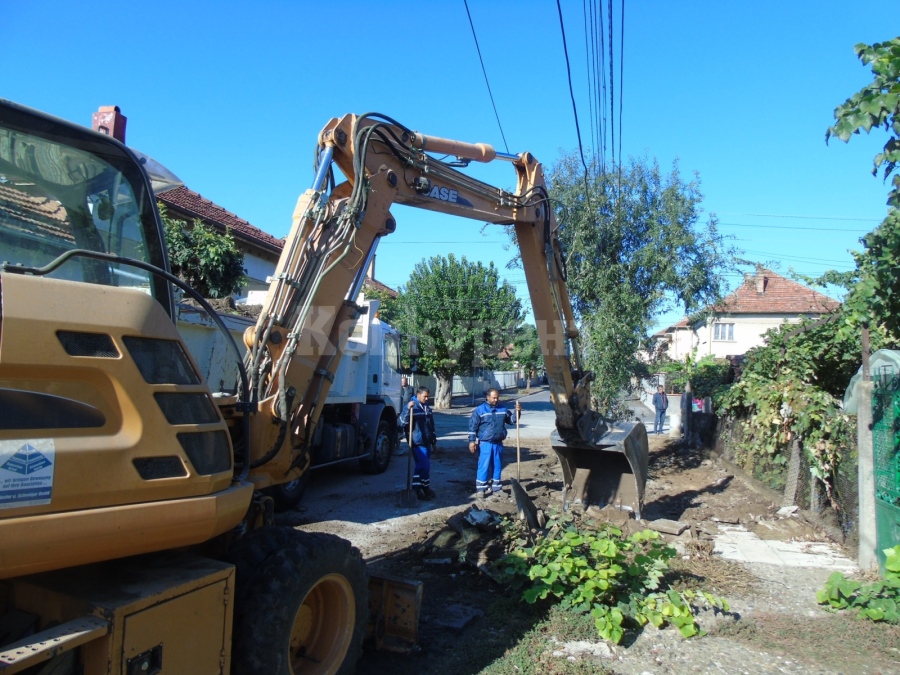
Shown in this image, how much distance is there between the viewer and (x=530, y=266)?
6.81 meters

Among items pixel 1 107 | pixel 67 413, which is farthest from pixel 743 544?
pixel 1 107

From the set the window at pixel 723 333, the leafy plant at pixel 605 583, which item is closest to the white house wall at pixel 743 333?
the window at pixel 723 333

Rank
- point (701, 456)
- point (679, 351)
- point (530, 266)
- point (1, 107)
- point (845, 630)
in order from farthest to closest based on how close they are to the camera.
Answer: point (679, 351), point (701, 456), point (530, 266), point (845, 630), point (1, 107)

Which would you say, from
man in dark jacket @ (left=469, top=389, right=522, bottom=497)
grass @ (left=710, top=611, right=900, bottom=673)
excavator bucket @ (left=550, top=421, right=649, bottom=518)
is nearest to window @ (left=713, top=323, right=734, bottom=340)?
man in dark jacket @ (left=469, top=389, right=522, bottom=497)

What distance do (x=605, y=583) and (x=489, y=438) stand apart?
4852mm

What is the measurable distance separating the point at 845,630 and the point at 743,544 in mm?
2561

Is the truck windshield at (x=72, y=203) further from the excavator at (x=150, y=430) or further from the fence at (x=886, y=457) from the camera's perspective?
the fence at (x=886, y=457)

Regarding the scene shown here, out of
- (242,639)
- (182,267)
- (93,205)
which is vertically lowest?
(242,639)

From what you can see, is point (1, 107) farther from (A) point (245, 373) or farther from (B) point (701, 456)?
(B) point (701, 456)

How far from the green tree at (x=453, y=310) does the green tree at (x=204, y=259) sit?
17948mm

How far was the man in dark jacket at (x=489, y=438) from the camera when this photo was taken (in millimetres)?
9656

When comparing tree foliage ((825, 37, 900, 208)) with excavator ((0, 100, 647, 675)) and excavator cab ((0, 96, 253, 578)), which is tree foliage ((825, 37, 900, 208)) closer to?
excavator ((0, 100, 647, 675))

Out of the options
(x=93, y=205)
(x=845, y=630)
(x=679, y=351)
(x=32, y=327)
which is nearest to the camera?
(x=32, y=327)

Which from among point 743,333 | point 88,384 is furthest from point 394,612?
point 743,333
